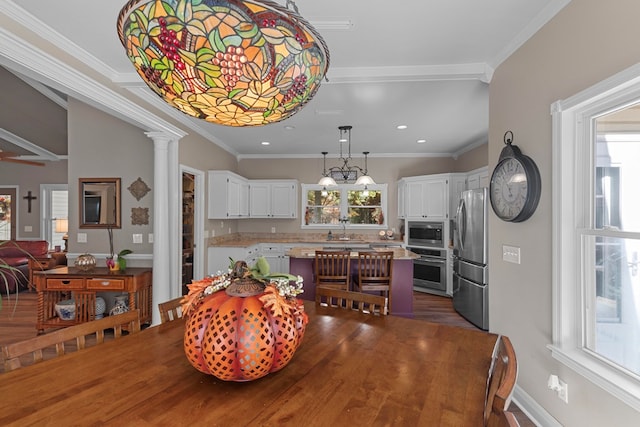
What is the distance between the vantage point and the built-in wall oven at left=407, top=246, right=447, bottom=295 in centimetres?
529

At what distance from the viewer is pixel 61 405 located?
33.1 inches

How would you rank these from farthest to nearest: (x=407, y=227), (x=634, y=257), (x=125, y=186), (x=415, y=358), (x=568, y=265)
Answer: (x=407, y=227)
(x=125, y=186)
(x=568, y=265)
(x=634, y=257)
(x=415, y=358)

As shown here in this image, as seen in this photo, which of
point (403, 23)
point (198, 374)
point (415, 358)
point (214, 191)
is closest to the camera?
point (198, 374)

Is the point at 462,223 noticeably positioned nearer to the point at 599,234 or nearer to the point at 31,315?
the point at 599,234

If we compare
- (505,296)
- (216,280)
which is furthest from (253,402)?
(505,296)

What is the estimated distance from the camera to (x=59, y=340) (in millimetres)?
1199

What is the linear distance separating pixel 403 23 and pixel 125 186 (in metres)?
3.59

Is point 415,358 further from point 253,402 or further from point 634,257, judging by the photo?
point 634,257

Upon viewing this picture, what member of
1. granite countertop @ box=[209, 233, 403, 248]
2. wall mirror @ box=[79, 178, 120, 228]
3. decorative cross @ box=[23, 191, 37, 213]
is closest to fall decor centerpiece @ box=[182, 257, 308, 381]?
wall mirror @ box=[79, 178, 120, 228]

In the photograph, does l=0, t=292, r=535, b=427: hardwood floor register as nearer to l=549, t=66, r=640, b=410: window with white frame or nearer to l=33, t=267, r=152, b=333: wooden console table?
l=33, t=267, r=152, b=333: wooden console table

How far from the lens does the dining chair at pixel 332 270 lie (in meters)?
3.44

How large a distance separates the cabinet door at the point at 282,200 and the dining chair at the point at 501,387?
219 inches

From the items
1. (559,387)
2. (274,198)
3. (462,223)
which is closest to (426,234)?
(462,223)

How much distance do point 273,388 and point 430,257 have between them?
5041mm
